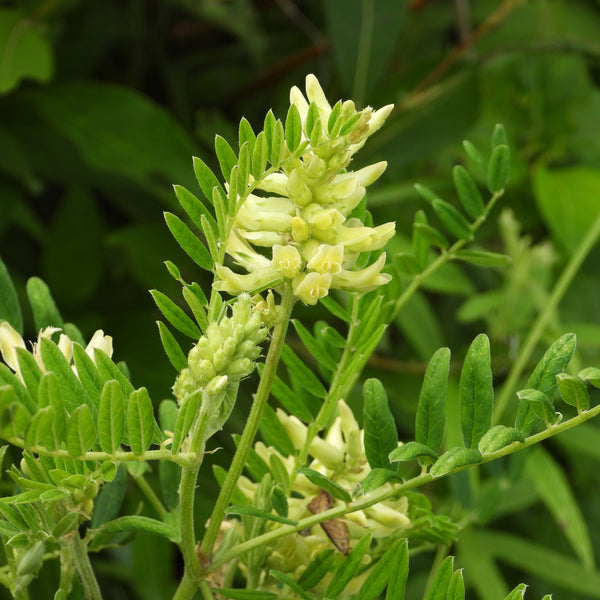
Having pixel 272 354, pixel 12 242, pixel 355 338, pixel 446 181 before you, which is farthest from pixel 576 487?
pixel 272 354

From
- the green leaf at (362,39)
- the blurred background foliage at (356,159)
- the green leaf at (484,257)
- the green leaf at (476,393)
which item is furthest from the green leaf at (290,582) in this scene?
the green leaf at (362,39)

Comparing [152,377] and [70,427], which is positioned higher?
[70,427]

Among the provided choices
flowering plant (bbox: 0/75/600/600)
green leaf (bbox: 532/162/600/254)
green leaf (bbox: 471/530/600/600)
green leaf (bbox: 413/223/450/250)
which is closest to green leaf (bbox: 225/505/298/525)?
flowering plant (bbox: 0/75/600/600)

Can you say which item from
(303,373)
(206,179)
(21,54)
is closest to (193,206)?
(206,179)

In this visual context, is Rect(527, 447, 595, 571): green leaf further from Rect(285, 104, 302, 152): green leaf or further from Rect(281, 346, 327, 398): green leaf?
Rect(285, 104, 302, 152): green leaf

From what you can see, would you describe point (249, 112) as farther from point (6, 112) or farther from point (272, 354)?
point (272, 354)

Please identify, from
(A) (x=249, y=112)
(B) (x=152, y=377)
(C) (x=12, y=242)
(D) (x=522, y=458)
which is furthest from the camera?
(A) (x=249, y=112)

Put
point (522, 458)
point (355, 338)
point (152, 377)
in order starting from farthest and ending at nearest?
point (152, 377) < point (522, 458) < point (355, 338)

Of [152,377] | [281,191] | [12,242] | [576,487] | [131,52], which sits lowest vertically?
[576,487]
